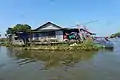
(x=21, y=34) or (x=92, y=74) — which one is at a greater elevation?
(x=21, y=34)

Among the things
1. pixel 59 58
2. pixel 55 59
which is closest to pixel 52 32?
pixel 59 58

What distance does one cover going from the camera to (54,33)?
132ft

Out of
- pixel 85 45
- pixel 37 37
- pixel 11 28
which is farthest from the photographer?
pixel 11 28

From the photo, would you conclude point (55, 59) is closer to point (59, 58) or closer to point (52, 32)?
point (59, 58)

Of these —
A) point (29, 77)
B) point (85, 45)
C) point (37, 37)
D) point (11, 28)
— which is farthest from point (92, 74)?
point (11, 28)

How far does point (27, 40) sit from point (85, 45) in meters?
15.5

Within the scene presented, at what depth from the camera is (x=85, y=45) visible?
102ft

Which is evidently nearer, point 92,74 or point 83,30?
point 92,74

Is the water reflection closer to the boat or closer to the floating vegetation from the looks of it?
the floating vegetation

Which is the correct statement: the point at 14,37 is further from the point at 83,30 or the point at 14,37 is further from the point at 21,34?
the point at 83,30

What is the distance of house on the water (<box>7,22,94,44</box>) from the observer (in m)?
39.1

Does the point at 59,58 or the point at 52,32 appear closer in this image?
the point at 59,58

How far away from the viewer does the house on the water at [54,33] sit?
39.1 meters

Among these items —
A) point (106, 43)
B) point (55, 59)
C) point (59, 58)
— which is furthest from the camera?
point (106, 43)
